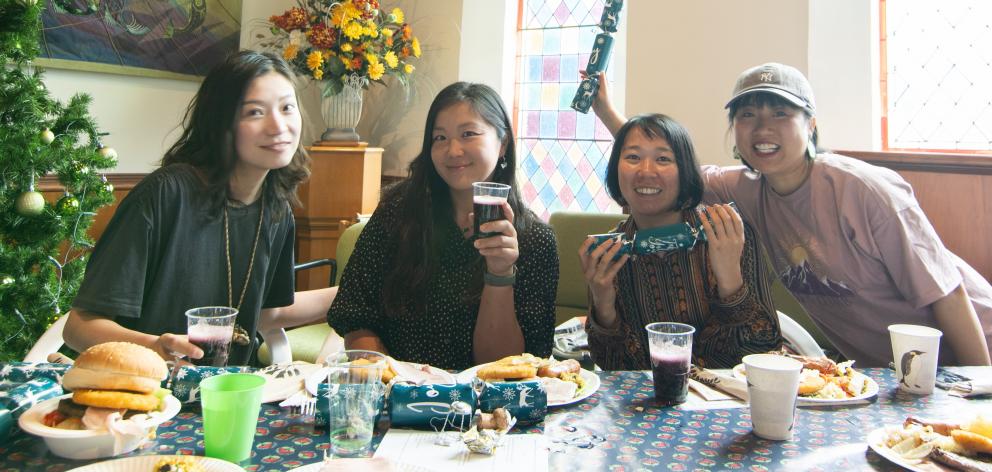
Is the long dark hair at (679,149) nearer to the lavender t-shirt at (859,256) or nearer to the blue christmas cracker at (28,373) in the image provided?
the lavender t-shirt at (859,256)

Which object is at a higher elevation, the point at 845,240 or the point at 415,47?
the point at 415,47

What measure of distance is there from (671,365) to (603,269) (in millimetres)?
469

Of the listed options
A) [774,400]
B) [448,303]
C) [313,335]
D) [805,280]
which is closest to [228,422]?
[774,400]

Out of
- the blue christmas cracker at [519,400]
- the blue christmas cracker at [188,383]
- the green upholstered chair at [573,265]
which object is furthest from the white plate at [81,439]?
the green upholstered chair at [573,265]

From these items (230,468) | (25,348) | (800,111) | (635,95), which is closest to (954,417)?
(800,111)

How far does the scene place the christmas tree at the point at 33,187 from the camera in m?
2.65

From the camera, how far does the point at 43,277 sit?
2.82 meters

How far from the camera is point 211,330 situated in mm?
1310

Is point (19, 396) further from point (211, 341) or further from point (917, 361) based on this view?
point (917, 361)

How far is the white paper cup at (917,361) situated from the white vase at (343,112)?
354 centimetres

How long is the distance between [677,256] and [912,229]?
2.23ft

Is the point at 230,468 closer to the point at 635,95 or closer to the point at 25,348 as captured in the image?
the point at 25,348

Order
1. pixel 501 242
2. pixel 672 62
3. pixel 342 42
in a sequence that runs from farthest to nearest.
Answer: pixel 342 42
pixel 672 62
pixel 501 242

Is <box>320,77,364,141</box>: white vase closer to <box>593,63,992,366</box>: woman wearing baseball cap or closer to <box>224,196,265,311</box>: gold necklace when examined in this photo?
<box>224,196,265,311</box>: gold necklace
